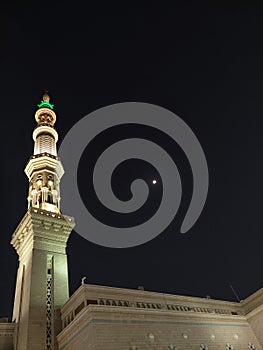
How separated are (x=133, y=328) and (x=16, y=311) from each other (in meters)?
10.0

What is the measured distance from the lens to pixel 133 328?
19172mm

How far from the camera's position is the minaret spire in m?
30.2

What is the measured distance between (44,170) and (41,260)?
399 inches

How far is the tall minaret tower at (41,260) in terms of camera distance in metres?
21.5

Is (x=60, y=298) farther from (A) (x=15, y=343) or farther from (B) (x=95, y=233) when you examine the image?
(B) (x=95, y=233)

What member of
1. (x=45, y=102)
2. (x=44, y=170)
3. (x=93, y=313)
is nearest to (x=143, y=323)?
(x=93, y=313)

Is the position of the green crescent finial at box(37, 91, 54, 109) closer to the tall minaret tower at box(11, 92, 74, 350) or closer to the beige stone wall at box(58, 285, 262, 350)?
the tall minaret tower at box(11, 92, 74, 350)

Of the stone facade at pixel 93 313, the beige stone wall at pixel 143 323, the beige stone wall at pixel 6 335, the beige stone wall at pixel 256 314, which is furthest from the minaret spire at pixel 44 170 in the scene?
the beige stone wall at pixel 256 314

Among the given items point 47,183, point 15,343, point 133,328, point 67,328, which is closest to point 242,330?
point 133,328

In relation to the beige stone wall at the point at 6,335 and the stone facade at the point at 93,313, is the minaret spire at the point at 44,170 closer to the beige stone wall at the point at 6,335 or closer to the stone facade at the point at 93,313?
the stone facade at the point at 93,313

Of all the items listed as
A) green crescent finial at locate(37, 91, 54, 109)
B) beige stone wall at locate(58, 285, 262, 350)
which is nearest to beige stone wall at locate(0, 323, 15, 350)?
beige stone wall at locate(58, 285, 262, 350)

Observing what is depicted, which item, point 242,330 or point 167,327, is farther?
point 242,330

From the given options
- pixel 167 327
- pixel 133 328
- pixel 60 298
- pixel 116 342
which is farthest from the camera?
pixel 60 298

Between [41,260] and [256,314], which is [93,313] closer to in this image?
[41,260]
